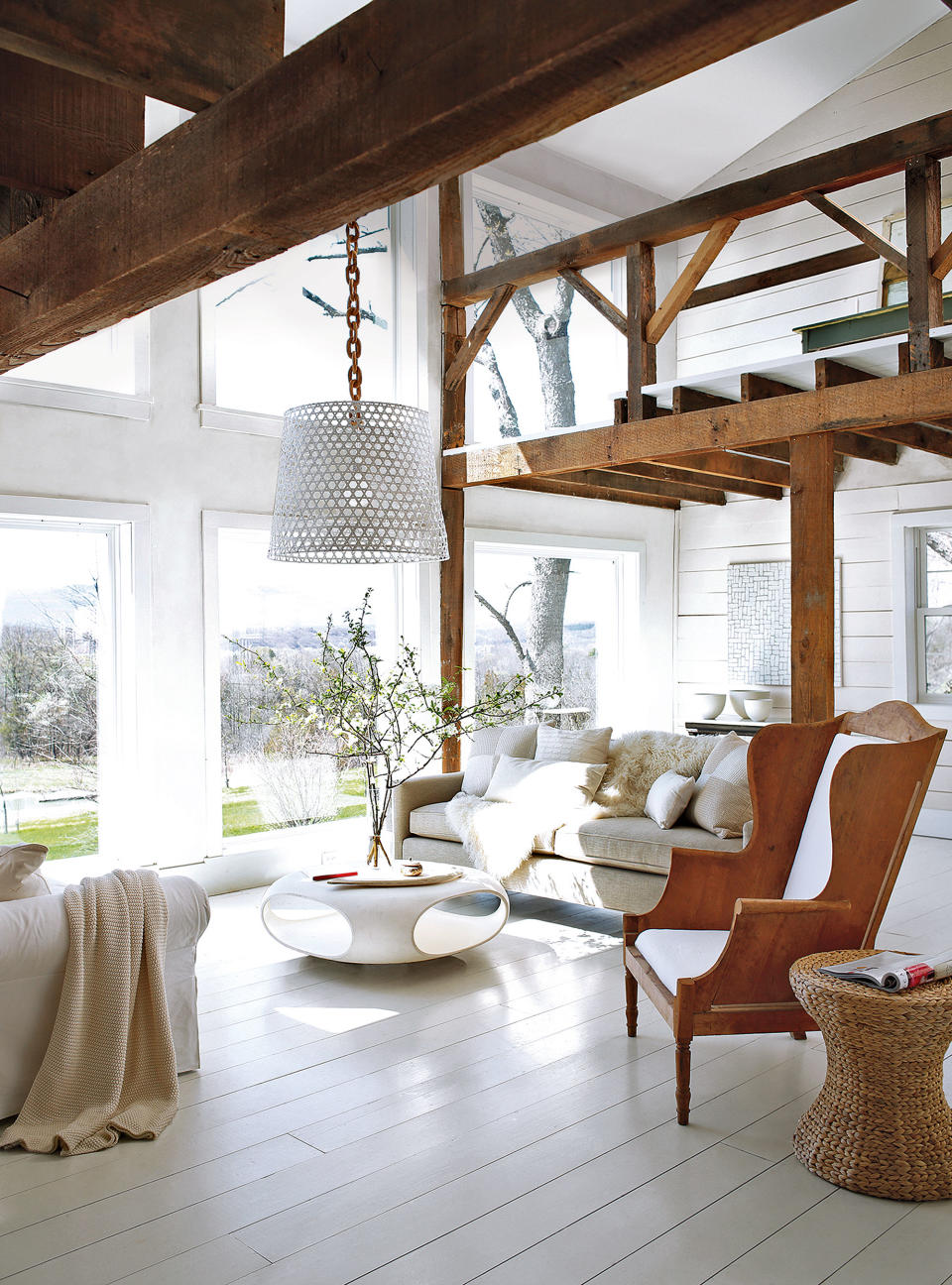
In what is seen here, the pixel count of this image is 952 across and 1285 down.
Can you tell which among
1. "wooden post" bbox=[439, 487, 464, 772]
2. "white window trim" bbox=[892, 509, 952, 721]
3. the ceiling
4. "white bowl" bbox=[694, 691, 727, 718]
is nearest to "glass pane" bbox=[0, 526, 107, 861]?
"wooden post" bbox=[439, 487, 464, 772]

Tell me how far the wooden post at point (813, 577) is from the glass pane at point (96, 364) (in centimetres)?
328

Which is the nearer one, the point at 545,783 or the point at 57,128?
the point at 57,128

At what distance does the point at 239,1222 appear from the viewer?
2445 millimetres

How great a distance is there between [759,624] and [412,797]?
358 cm

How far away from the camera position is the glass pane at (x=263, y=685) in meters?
5.74

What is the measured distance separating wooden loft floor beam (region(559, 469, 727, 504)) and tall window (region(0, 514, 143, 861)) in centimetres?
275

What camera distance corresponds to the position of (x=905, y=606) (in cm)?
710

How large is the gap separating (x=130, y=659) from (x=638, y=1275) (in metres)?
3.88

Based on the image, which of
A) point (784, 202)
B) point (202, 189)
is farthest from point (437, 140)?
point (784, 202)

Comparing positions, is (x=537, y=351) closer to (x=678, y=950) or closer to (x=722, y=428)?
(x=722, y=428)

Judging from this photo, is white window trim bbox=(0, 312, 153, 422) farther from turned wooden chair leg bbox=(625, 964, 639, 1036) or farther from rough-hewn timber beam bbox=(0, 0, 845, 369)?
turned wooden chair leg bbox=(625, 964, 639, 1036)

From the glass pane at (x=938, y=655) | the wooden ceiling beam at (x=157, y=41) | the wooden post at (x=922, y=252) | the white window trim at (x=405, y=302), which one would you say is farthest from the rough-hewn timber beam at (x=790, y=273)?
the wooden ceiling beam at (x=157, y=41)

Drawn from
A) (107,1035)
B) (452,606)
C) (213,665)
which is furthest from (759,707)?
(107,1035)

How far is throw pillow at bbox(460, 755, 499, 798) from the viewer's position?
5.46 m
